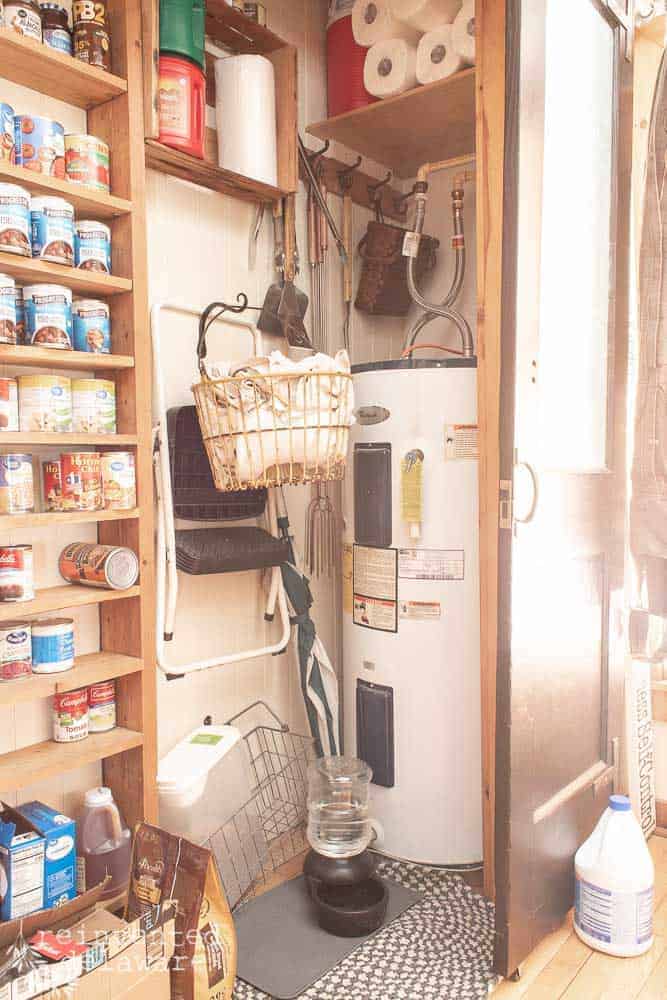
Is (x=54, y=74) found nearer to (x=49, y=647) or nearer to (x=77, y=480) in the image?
(x=77, y=480)


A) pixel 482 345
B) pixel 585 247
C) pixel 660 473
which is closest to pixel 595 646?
pixel 660 473

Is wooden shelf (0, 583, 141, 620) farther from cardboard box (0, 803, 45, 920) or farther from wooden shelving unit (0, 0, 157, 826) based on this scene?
cardboard box (0, 803, 45, 920)

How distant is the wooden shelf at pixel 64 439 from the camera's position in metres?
1.54

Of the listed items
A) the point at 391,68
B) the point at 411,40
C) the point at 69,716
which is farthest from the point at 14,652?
the point at 411,40

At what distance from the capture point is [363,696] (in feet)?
7.57

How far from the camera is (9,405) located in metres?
1.58

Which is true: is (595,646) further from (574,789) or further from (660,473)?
(660,473)

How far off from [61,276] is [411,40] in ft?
4.68

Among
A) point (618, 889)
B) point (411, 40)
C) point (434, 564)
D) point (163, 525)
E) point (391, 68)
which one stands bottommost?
point (618, 889)

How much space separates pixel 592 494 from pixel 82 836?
1463 mm

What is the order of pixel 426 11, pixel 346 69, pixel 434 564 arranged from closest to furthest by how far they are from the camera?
pixel 434 564 → pixel 426 11 → pixel 346 69

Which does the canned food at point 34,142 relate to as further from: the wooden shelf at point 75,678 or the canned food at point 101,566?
the wooden shelf at point 75,678

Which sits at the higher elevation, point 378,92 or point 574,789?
point 378,92

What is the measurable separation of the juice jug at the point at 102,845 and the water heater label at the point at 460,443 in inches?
47.4
